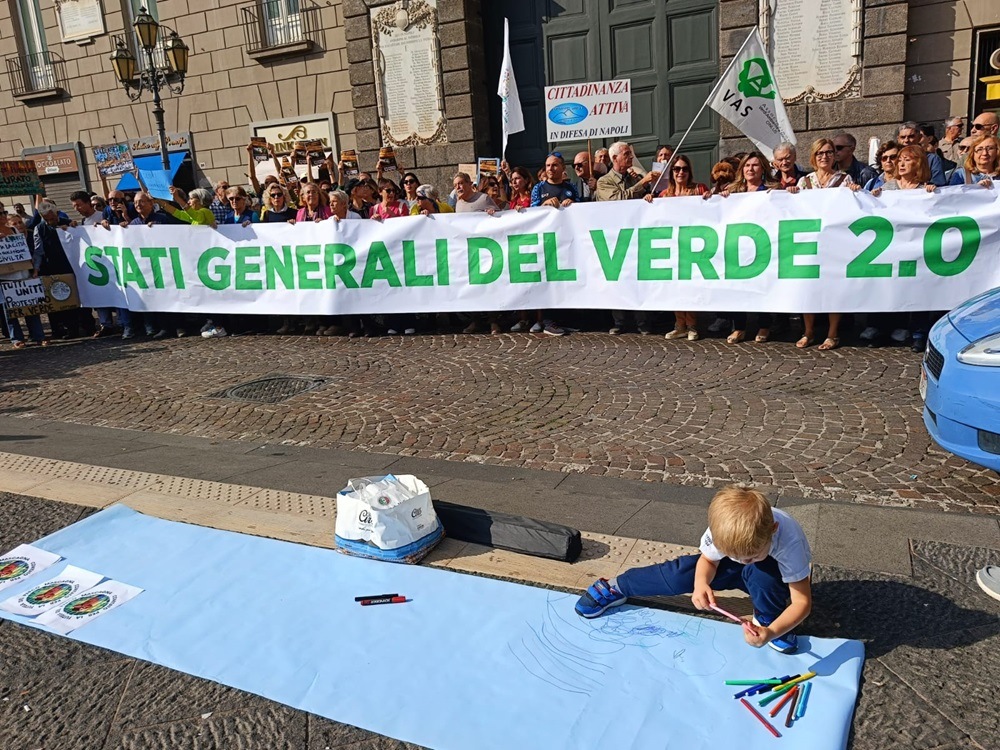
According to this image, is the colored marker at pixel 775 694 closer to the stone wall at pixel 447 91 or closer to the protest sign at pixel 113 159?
the stone wall at pixel 447 91

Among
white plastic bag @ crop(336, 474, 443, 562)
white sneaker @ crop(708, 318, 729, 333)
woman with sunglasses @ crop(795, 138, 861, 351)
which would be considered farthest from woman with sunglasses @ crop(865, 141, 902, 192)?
white plastic bag @ crop(336, 474, 443, 562)

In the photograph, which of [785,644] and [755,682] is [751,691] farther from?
[785,644]

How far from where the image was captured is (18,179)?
47.9ft

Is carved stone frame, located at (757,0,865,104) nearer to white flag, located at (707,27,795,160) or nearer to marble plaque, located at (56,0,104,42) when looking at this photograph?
white flag, located at (707,27,795,160)

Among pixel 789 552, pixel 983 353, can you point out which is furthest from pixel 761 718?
pixel 983 353

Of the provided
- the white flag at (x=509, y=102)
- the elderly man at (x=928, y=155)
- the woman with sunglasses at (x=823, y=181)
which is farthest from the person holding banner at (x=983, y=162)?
the white flag at (x=509, y=102)

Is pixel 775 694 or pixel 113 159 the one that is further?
pixel 113 159

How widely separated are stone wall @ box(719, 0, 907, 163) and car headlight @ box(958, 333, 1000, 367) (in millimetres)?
8877

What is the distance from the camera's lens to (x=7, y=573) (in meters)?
3.85

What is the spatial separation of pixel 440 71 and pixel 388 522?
496 inches

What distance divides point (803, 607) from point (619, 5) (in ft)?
42.6

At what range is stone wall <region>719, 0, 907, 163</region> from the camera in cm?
1128

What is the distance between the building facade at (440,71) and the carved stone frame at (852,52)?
2 centimetres

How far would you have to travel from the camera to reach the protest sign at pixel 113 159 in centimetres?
1938
